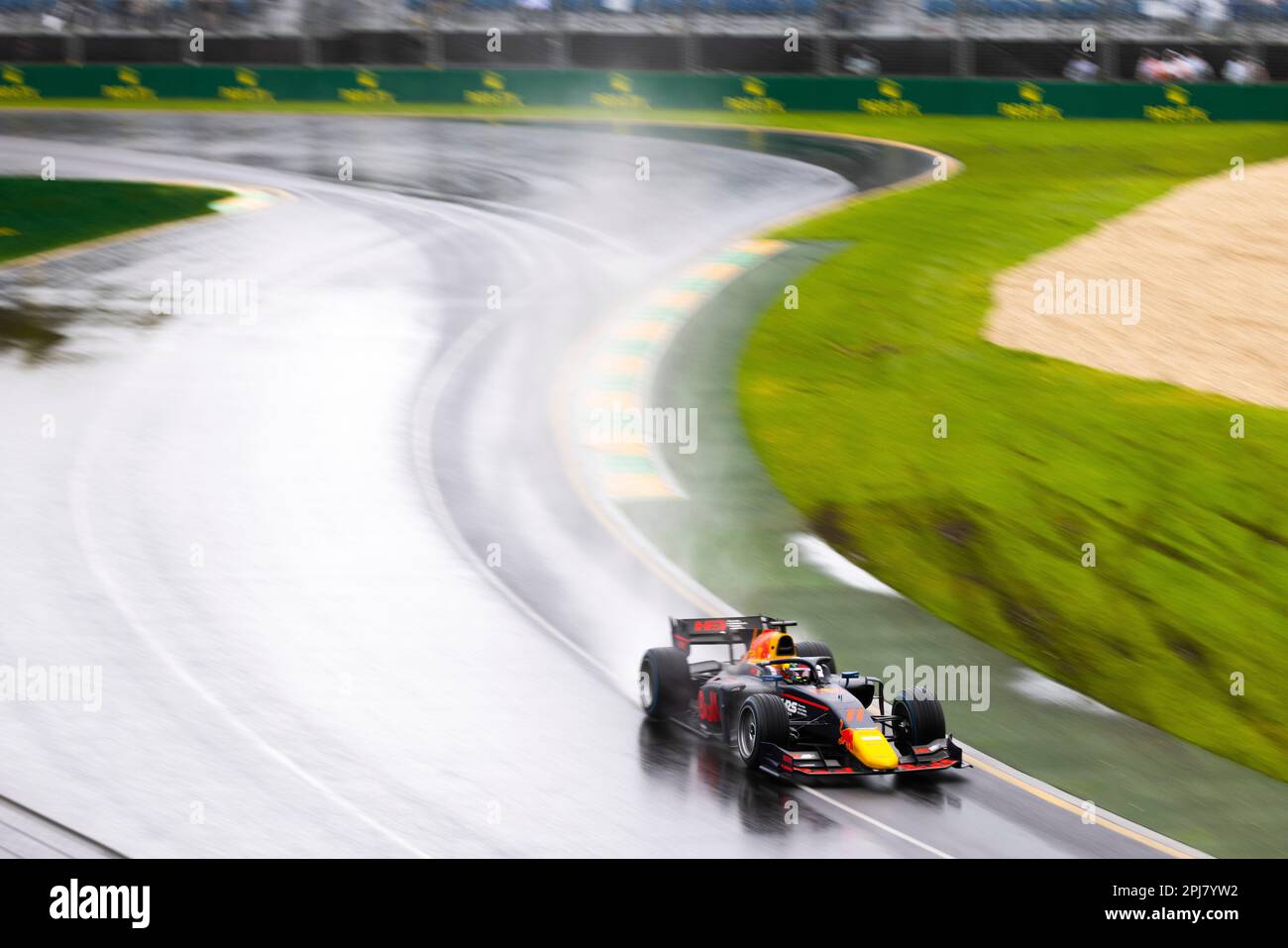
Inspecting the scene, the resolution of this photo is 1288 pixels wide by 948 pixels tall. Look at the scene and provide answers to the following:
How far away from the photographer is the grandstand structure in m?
45.0

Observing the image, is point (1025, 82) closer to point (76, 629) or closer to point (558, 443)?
point (558, 443)

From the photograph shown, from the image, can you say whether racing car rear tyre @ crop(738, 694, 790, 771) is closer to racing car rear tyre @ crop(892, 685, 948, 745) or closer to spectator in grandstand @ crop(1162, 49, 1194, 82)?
racing car rear tyre @ crop(892, 685, 948, 745)

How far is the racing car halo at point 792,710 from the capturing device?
1279cm

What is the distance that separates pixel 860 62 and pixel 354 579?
34.8 m

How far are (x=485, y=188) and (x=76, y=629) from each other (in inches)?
945

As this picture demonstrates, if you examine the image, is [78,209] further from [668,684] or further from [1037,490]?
[668,684]

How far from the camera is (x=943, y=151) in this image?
136 ft

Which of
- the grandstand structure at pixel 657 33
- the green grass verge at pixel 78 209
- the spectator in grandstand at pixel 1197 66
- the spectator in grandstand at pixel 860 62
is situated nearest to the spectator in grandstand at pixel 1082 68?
A: the grandstand structure at pixel 657 33

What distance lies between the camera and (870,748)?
12805 millimetres

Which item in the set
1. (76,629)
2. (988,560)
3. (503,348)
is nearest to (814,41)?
(503,348)

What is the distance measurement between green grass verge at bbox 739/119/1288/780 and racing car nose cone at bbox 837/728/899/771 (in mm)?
3462

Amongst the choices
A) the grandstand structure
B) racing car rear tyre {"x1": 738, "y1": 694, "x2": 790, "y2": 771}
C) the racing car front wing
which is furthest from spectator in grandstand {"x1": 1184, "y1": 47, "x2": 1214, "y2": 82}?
racing car rear tyre {"x1": 738, "y1": 694, "x2": 790, "y2": 771}

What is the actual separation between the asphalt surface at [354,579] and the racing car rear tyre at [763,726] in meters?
0.25

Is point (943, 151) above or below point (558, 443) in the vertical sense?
above
